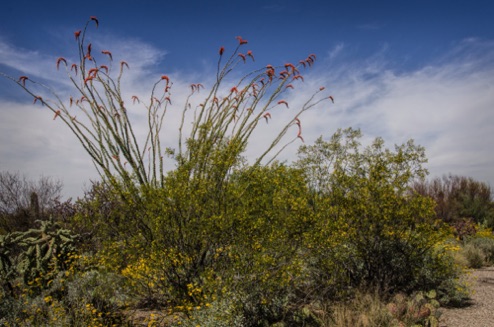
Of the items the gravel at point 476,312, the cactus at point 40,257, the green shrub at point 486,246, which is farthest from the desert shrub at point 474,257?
the cactus at point 40,257

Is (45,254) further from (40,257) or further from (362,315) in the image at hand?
(362,315)

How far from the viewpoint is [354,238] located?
22.8 feet

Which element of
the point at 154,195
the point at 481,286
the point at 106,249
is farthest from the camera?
the point at 481,286

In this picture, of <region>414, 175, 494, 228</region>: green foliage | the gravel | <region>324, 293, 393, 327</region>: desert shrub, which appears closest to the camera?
<region>324, 293, 393, 327</region>: desert shrub

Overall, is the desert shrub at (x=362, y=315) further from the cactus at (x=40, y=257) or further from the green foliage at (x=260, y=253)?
the cactus at (x=40, y=257)

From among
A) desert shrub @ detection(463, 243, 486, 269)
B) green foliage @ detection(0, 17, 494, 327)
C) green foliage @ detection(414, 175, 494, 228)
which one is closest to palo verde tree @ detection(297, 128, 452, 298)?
green foliage @ detection(0, 17, 494, 327)

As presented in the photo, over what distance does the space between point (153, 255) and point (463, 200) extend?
15.6 m

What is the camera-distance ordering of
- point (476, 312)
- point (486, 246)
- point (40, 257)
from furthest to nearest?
point (486, 246) → point (40, 257) → point (476, 312)

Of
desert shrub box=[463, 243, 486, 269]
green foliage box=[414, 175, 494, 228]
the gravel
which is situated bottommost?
the gravel

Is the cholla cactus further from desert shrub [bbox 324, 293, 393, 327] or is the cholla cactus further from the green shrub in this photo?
the green shrub

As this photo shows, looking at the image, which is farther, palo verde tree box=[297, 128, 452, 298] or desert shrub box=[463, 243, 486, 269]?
desert shrub box=[463, 243, 486, 269]

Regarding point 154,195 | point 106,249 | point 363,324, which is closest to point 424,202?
point 363,324

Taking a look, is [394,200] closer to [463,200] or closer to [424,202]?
[424,202]

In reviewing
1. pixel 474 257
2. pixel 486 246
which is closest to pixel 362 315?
pixel 474 257
